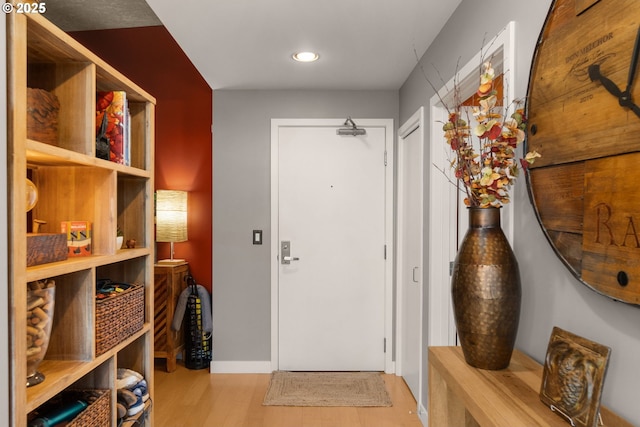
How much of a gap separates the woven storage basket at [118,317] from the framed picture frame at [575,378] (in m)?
1.36

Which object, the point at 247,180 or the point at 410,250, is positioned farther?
the point at 247,180

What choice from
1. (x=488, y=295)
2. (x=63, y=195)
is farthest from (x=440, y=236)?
(x=63, y=195)

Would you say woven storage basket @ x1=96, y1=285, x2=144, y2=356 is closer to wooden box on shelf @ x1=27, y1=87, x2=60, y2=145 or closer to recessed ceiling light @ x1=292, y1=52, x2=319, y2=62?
wooden box on shelf @ x1=27, y1=87, x2=60, y2=145

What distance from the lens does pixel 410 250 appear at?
9.44 feet

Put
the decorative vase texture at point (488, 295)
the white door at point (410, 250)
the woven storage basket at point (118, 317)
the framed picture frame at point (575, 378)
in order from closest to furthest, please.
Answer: the framed picture frame at point (575, 378) < the decorative vase texture at point (488, 295) < the woven storage basket at point (118, 317) < the white door at point (410, 250)

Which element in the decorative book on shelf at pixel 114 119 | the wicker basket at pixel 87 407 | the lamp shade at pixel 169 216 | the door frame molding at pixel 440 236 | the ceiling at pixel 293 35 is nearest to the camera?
the wicker basket at pixel 87 407

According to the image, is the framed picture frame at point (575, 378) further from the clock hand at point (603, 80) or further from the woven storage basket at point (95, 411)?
the woven storage basket at point (95, 411)

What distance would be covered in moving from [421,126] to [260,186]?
4.51 feet

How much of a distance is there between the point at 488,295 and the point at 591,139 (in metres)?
0.46

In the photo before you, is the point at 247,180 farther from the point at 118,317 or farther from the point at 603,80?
the point at 603,80

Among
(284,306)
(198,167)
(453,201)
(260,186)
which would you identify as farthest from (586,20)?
(198,167)

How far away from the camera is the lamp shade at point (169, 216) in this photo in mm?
3354

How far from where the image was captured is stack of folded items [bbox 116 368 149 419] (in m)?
1.61

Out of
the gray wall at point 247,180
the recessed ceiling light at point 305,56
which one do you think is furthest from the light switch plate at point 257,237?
the recessed ceiling light at point 305,56
